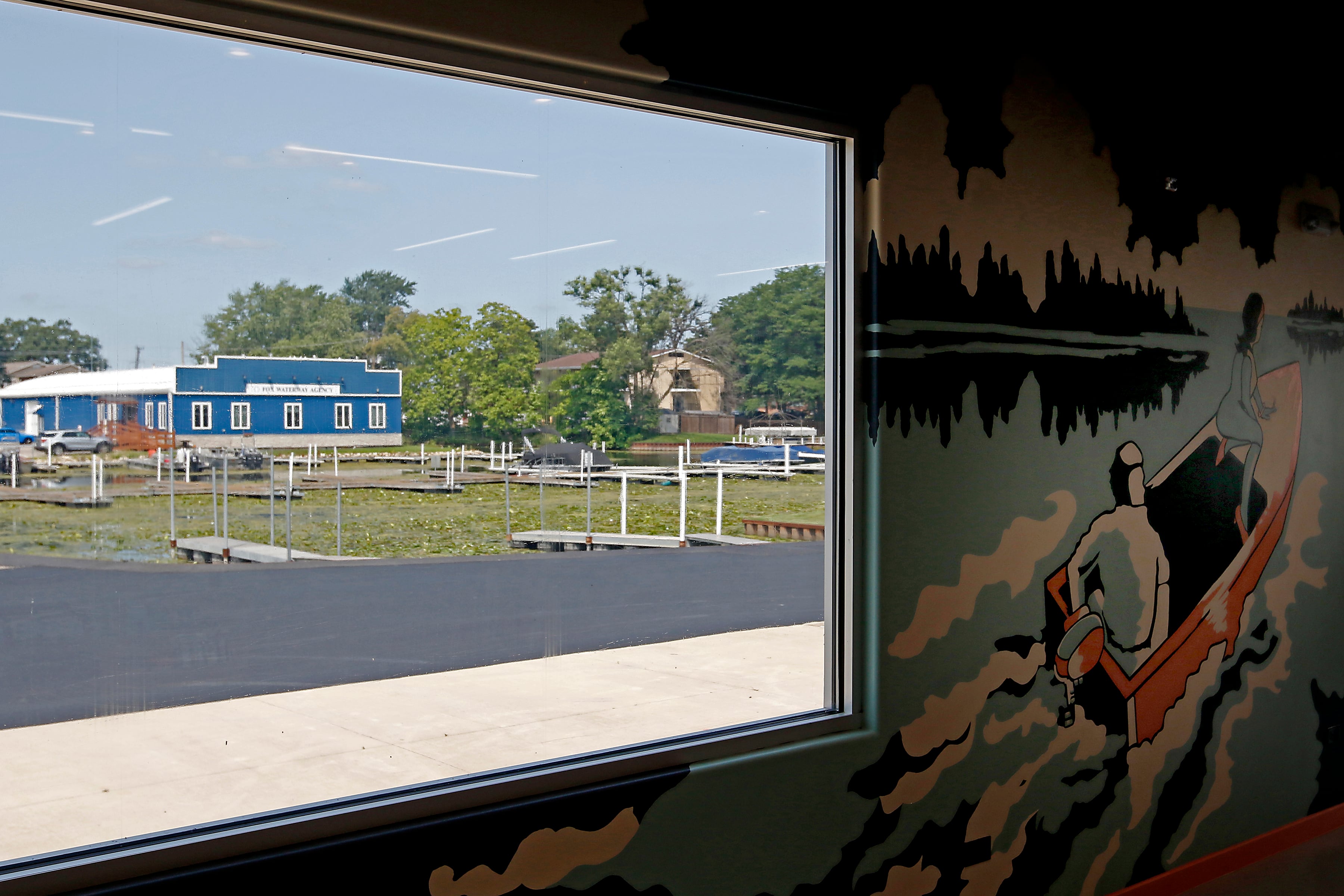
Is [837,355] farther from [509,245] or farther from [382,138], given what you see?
[382,138]

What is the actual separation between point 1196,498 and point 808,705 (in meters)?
1.77

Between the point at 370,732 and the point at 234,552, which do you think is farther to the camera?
the point at 370,732

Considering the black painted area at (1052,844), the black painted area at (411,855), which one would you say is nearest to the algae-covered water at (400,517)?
the black painted area at (411,855)

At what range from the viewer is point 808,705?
3.06m

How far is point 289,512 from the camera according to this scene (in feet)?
7.85

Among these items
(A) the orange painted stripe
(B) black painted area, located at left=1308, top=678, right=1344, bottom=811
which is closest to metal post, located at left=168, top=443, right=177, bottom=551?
(A) the orange painted stripe

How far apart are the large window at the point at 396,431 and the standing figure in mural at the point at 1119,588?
3.10 ft

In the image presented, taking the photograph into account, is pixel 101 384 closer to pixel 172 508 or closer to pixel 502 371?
pixel 172 508

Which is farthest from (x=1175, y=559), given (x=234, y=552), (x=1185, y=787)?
(x=234, y=552)

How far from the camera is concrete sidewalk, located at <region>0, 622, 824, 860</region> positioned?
2.03 metres

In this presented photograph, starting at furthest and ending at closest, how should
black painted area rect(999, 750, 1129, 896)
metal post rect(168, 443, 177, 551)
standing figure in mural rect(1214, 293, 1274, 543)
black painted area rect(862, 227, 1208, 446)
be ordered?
standing figure in mural rect(1214, 293, 1274, 543) → black painted area rect(999, 750, 1129, 896) → black painted area rect(862, 227, 1208, 446) → metal post rect(168, 443, 177, 551)

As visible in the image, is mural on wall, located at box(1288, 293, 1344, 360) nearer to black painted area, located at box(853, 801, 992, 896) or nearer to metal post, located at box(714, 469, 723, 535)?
black painted area, located at box(853, 801, 992, 896)

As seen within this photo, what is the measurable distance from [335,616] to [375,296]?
2.36 feet

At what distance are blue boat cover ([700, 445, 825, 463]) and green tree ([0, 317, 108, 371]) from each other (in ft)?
5.42
